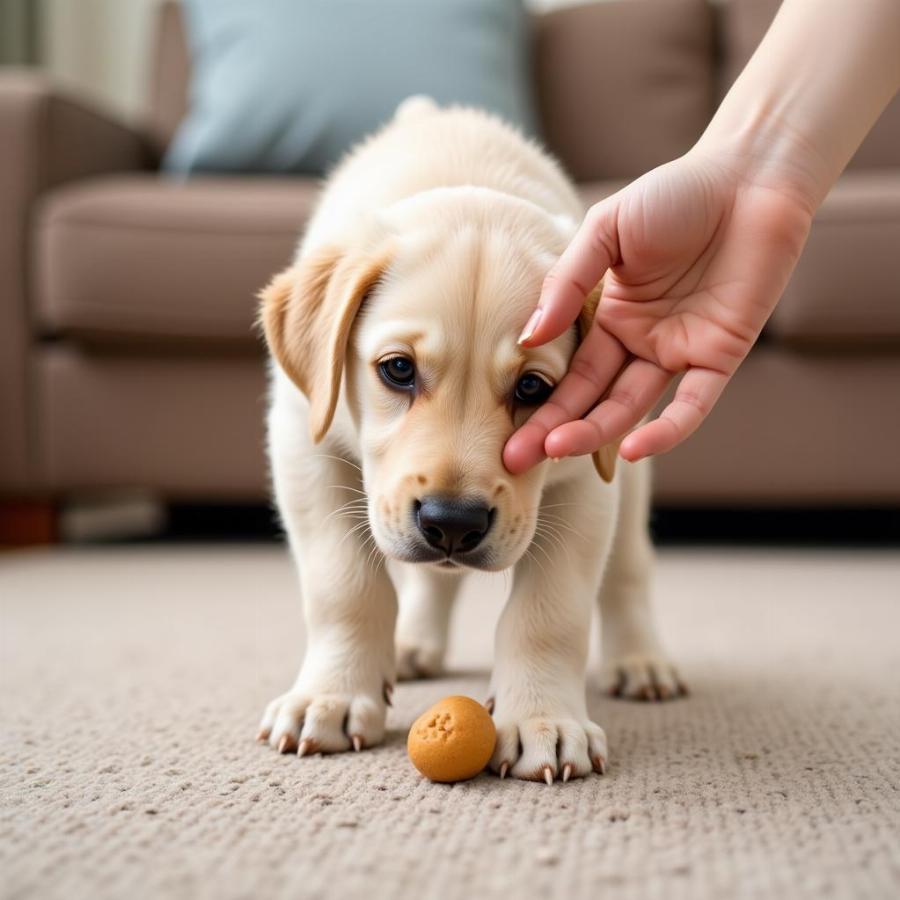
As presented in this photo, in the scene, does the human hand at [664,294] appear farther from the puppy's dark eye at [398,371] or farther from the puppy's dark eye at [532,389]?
the puppy's dark eye at [398,371]

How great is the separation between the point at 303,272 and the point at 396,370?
231 mm

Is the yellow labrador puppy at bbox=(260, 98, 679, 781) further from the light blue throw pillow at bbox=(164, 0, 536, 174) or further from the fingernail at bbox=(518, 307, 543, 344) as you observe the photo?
the light blue throw pillow at bbox=(164, 0, 536, 174)

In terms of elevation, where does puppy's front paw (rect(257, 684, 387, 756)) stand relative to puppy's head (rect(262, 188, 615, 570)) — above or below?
below

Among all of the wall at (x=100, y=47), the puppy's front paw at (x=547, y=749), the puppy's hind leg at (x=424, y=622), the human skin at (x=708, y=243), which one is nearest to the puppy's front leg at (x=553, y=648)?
the puppy's front paw at (x=547, y=749)

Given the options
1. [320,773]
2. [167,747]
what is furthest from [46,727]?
[320,773]

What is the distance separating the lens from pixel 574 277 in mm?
1396

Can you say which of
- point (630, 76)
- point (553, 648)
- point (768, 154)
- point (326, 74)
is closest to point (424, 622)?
point (553, 648)

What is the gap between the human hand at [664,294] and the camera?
140 cm

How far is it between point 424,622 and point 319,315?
656 millimetres

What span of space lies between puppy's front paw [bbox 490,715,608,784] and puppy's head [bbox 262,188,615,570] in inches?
8.0

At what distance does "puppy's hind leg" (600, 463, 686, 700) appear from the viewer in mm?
1815

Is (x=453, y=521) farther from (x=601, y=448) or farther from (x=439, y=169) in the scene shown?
(x=439, y=169)

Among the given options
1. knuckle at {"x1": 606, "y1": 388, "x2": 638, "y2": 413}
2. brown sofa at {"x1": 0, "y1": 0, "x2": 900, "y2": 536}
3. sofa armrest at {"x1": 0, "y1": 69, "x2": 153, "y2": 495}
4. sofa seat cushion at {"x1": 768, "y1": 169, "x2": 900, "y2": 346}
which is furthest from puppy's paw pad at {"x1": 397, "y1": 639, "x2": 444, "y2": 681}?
sofa armrest at {"x1": 0, "y1": 69, "x2": 153, "y2": 495}

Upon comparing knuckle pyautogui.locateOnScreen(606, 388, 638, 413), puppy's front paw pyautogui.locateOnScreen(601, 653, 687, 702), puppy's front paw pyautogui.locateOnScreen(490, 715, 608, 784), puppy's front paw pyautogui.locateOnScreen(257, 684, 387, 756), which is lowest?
puppy's front paw pyautogui.locateOnScreen(601, 653, 687, 702)
